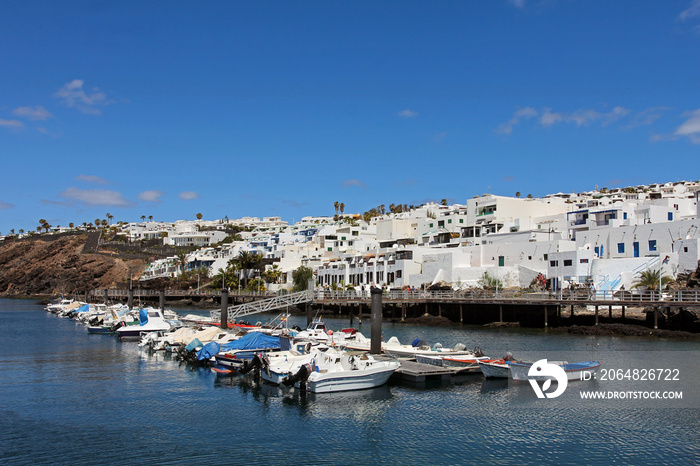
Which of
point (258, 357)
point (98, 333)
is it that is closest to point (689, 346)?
point (258, 357)

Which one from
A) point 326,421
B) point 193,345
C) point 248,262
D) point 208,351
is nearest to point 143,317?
point 193,345

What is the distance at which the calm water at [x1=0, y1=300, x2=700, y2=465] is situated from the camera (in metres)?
20.2

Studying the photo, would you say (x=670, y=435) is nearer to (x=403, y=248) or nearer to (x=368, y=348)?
(x=368, y=348)

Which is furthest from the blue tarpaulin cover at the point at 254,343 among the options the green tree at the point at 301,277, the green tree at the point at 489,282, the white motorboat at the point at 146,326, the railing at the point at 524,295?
the green tree at the point at 301,277

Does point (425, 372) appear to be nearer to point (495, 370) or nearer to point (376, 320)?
point (495, 370)

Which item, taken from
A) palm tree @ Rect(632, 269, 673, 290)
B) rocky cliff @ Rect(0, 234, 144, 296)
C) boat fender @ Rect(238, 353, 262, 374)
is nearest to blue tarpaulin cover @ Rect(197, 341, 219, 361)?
boat fender @ Rect(238, 353, 262, 374)

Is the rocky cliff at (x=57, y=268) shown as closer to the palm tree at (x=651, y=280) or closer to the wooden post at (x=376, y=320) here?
the palm tree at (x=651, y=280)

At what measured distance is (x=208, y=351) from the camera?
3759 cm

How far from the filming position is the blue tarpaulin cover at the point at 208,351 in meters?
37.4

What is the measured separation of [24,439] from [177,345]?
23.2 m

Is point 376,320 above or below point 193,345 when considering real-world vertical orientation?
above

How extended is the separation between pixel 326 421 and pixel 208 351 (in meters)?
15.4

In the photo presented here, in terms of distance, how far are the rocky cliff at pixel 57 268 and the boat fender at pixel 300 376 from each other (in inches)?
5202

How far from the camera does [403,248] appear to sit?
292 ft
